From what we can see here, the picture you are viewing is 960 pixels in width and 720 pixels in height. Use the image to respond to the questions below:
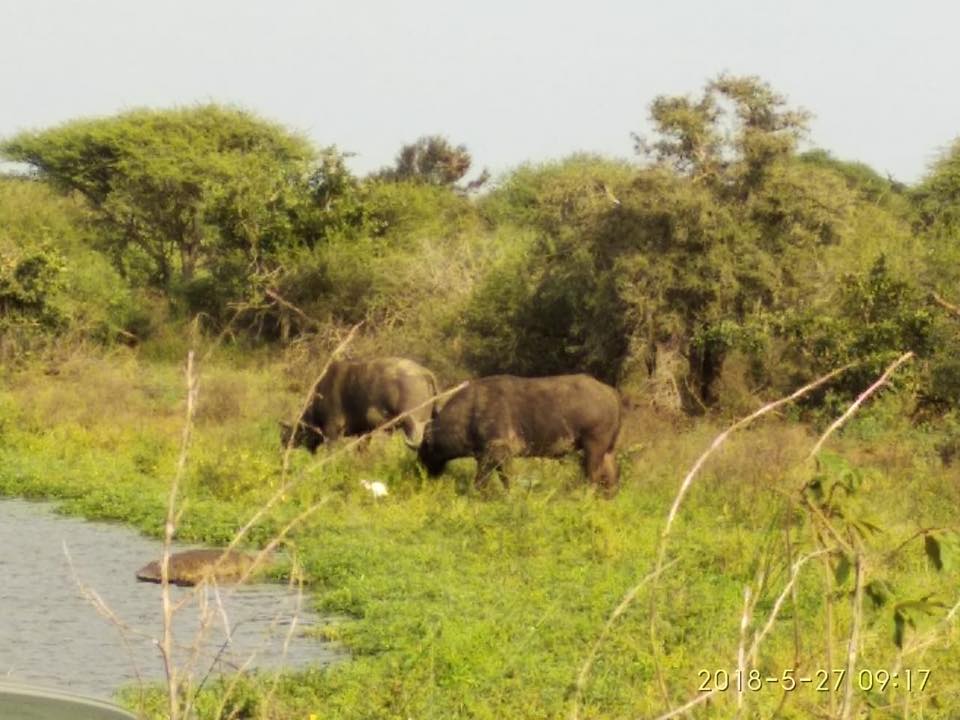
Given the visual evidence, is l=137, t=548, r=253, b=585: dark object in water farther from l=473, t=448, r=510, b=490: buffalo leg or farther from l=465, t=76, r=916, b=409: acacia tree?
l=465, t=76, r=916, b=409: acacia tree

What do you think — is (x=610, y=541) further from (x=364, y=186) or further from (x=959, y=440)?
(x=364, y=186)

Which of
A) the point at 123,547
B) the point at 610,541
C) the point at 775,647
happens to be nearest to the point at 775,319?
the point at 610,541

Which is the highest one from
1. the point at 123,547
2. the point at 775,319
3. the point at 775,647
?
the point at 775,319

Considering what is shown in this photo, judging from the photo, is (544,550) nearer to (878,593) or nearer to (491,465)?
(491,465)

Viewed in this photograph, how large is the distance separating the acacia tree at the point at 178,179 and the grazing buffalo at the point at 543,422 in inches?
500

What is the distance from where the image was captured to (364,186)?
84.5 ft

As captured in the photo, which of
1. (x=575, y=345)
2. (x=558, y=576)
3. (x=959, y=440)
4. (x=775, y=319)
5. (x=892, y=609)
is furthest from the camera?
(x=575, y=345)

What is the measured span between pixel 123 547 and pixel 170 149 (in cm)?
1864

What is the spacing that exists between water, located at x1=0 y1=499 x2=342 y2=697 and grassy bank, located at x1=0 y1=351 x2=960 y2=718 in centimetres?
38

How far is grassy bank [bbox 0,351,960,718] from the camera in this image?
6.12 meters

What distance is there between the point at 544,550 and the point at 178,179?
1883 centimetres

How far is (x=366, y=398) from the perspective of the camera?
15.0m

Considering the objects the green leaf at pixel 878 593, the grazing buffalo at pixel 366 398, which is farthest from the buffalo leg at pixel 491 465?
the green leaf at pixel 878 593
